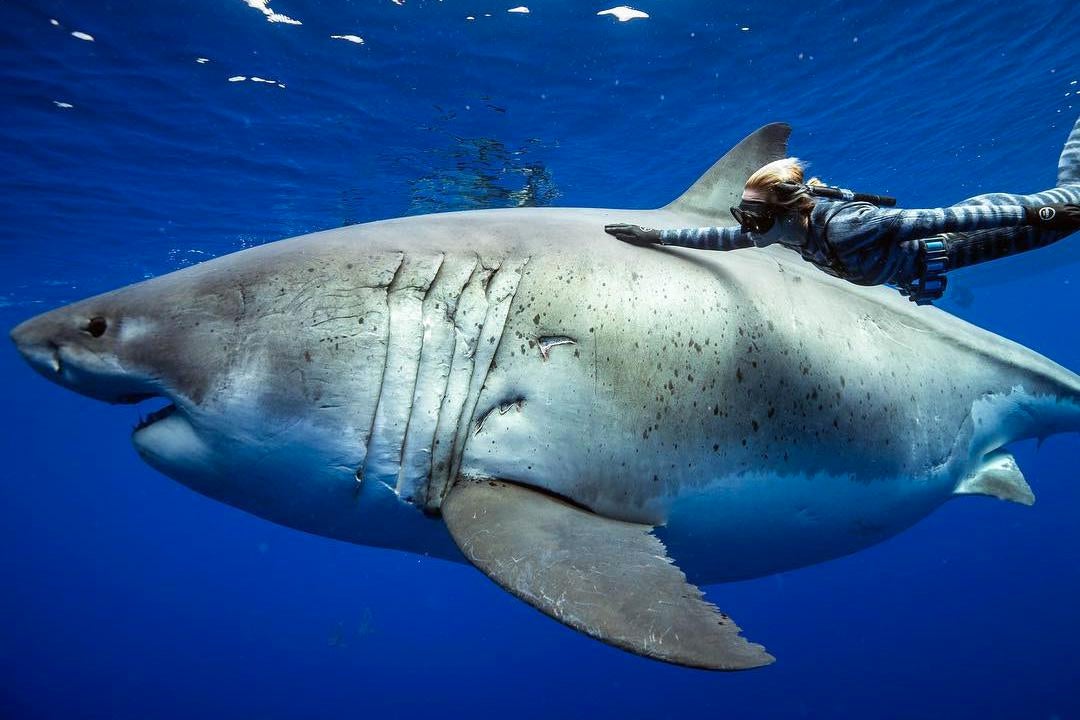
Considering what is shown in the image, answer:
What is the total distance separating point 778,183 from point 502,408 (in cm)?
186

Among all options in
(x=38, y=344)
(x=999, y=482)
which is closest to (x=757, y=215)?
(x=999, y=482)

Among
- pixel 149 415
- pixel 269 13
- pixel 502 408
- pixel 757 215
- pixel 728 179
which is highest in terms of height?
pixel 269 13

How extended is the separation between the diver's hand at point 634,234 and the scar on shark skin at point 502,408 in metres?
1.12

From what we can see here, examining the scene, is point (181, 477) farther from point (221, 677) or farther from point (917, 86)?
point (221, 677)

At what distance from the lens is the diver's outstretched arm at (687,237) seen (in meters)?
3.25

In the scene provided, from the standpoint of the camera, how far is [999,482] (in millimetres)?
4527

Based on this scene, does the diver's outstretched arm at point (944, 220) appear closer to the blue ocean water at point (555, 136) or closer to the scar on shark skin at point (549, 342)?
the scar on shark skin at point (549, 342)

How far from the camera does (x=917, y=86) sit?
15.0 metres

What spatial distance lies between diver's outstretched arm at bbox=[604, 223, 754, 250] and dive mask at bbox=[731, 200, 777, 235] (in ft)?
0.30

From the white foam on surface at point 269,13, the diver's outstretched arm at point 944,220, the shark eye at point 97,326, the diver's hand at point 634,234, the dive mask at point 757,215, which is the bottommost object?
the shark eye at point 97,326

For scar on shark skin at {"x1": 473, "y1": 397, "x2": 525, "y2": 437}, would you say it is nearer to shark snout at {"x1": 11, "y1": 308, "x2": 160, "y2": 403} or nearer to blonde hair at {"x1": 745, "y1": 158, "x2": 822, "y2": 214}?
shark snout at {"x1": 11, "y1": 308, "x2": 160, "y2": 403}

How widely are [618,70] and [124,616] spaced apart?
86.1 metres

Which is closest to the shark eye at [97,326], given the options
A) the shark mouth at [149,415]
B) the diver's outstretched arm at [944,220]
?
the shark mouth at [149,415]

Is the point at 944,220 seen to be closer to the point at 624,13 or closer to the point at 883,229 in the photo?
the point at 883,229
